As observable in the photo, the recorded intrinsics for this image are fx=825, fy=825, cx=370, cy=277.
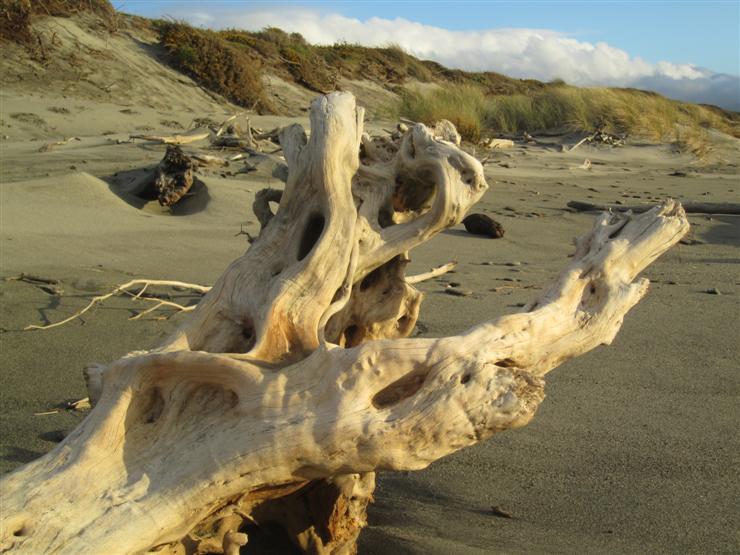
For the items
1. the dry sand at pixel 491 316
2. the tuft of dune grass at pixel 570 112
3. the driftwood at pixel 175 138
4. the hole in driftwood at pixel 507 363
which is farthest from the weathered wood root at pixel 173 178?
the tuft of dune grass at pixel 570 112

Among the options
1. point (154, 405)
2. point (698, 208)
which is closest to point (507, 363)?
point (154, 405)

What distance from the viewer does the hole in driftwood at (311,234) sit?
10.1 ft

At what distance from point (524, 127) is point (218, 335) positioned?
14926 millimetres

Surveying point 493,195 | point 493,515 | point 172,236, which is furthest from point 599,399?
point 493,195

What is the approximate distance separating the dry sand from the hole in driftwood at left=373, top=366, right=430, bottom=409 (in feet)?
1.89

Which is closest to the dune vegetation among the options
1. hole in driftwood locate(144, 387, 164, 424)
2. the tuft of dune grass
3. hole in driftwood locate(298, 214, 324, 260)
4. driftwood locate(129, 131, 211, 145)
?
the tuft of dune grass

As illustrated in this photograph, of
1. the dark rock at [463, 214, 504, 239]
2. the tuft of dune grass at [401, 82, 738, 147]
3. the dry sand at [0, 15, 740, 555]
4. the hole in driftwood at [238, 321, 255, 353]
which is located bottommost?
the dry sand at [0, 15, 740, 555]

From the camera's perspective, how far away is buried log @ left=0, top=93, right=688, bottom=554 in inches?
87.7

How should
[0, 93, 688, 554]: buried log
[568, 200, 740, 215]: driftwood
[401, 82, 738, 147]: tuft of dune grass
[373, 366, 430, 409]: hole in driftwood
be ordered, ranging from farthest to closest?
[401, 82, 738, 147]: tuft of dune grass → [568, 200, 740, 215]: driftwood → [373, 366, 430, 409]: hole in driftwood → [0, 93, 688, 554]: buried log

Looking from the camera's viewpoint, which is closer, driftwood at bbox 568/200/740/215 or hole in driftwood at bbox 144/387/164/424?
hole in driftwood at bbox 144/387/164/424

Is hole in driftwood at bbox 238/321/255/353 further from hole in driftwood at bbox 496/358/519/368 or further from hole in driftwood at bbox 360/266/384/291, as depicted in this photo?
hole in driftwood at bbox 496/358/519/368

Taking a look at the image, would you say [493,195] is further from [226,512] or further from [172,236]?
[226,512]

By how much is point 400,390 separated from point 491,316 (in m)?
2.64

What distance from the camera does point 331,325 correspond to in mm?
3031
